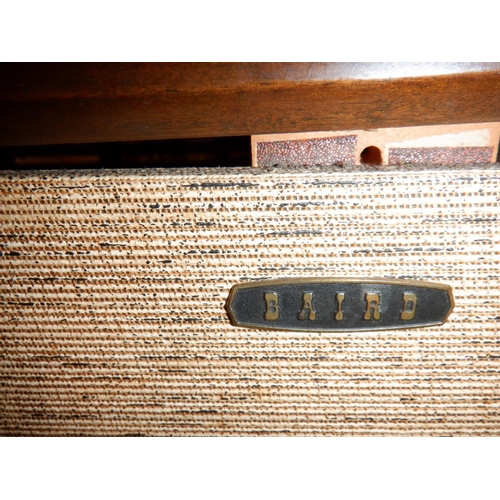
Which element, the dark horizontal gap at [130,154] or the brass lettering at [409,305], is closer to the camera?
the brass lettering at [409,305]

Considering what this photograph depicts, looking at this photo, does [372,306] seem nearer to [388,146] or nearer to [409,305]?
[409,305]

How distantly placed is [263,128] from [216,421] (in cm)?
36

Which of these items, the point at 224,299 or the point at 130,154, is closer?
the point at 224,299

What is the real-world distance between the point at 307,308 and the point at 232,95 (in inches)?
8.9

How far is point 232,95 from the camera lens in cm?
38

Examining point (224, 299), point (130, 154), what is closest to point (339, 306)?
point (224, 299)

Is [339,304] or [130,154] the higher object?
[130,154]

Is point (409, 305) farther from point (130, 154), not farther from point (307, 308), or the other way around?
point (130, 154)

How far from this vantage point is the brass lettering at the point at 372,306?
17.3 inches

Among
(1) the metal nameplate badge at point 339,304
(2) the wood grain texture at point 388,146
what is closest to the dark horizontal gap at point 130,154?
(2) the wood grain texture at point 388,146

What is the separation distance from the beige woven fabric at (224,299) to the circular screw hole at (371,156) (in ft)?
0.21

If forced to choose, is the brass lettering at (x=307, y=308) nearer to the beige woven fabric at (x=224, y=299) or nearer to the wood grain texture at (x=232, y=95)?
the beige woven fabric at (x=224, y=299)

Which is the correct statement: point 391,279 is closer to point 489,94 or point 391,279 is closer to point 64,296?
point 489,94

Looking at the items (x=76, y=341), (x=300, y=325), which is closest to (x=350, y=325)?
(x=300, y=325)
